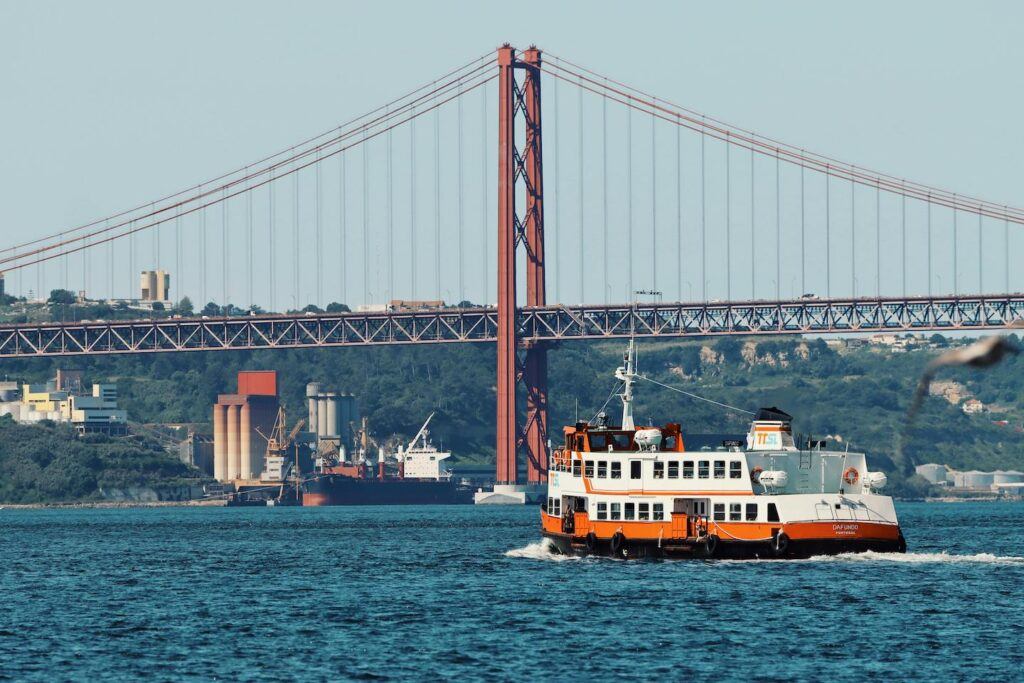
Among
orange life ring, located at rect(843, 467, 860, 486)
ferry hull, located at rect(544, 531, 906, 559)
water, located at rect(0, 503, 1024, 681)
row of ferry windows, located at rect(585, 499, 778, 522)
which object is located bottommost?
water, located at rect(0, 503, 1024, 681)

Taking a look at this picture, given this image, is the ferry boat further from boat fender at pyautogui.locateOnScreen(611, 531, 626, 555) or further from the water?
the water

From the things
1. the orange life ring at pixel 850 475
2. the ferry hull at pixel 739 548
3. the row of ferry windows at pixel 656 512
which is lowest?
the ferry hull at pixel 739 548

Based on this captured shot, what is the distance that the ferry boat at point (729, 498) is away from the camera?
2963 inches

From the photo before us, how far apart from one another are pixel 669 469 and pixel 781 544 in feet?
17.1

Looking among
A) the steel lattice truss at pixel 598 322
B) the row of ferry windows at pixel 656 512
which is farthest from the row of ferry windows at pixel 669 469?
the steel lattice truss at pixel 598 322

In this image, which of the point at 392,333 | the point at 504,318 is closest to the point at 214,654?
the point at 504,318

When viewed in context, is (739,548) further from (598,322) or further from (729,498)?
(598,322)

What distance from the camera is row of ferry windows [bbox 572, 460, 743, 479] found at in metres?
76.1

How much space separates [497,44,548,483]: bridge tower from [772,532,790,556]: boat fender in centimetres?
9582

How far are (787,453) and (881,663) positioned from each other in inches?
962

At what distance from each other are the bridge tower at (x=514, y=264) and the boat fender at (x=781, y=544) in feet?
314

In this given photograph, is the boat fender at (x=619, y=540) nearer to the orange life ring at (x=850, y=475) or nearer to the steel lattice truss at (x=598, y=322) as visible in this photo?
the orange life ring at (x=850, y=475)

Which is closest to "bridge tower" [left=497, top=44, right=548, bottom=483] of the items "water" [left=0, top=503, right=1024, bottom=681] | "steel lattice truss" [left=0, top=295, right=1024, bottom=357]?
"steel lattice truss" [left=0, top=295, right=1024, bottom=357]

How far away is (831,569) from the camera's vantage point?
73.9 meters
